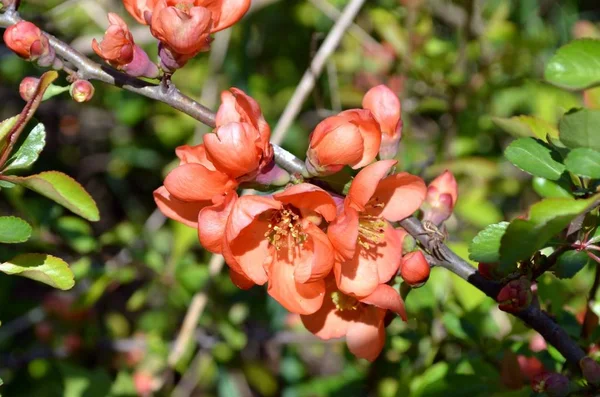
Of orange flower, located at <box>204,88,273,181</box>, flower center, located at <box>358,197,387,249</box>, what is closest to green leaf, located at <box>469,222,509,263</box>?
flower center, located at <box>358,197,387,249</box>

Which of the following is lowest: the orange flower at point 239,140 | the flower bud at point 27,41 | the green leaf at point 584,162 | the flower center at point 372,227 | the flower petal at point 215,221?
the flower center at point 372,227

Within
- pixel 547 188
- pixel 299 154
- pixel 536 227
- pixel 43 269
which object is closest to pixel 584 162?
pixel 536 227

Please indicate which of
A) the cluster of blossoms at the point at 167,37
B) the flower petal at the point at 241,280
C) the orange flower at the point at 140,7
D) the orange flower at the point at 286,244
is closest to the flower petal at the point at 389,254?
the orange flower at the point at 286,244

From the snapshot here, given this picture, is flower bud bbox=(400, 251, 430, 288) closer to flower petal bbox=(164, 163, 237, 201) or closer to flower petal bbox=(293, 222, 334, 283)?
flower petal bbox=(293, 222, 334, 283)

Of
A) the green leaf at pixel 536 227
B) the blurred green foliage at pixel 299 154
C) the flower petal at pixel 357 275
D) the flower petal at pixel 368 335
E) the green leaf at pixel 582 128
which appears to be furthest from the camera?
the blurred green foliage at pixel 299 154

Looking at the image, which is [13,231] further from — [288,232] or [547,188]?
[547,188]

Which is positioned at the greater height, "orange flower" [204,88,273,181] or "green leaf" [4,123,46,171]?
"orange flower" [204,88,273,181]

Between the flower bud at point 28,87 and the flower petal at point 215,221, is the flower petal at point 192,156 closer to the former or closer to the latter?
the flower petal at point 215,221
